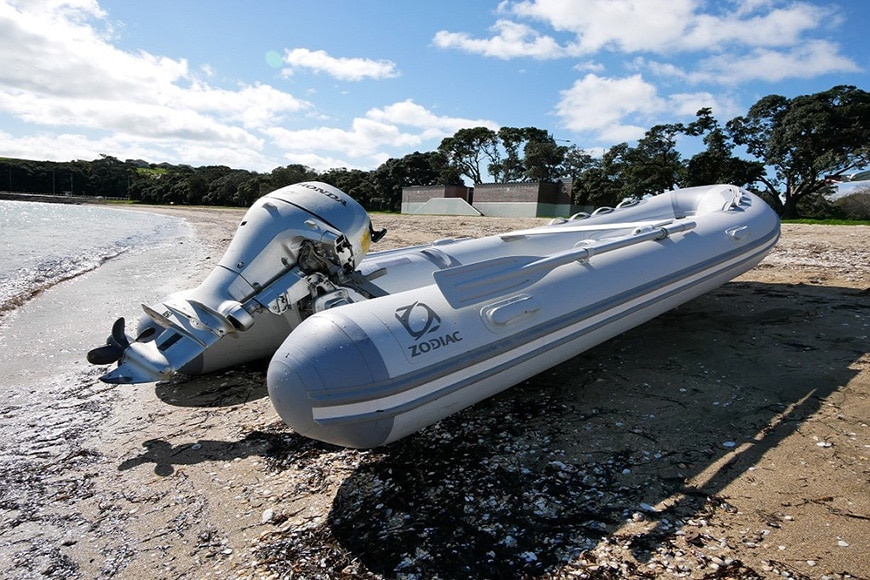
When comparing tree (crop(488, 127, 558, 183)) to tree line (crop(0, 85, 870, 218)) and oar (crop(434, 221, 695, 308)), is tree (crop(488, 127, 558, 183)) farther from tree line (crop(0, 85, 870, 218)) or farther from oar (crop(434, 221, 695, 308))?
oar (crop(434, 221, 695, 308))

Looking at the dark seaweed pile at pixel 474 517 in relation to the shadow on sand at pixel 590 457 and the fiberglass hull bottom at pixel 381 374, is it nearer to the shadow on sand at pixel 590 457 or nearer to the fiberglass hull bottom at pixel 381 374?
the shadow on sand at pixel 590 457

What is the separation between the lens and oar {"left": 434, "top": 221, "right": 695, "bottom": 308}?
105 inches

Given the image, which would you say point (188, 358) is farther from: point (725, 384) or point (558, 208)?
point (558, 208)

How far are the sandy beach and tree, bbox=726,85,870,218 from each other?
19.4 meters

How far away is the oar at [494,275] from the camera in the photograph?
8.77 ft

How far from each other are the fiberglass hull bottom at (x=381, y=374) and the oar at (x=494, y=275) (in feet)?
0.27

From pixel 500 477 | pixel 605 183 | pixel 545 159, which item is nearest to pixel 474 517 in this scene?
pixel 500 477

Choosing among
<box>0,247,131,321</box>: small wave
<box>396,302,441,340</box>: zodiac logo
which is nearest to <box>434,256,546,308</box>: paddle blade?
<box>396,302,441,340</box>: zodiac logo

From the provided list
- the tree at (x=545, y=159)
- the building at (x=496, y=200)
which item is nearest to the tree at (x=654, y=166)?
the building at (x=496, y=200)

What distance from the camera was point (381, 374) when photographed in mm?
2234

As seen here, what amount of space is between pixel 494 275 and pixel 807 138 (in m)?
22.5

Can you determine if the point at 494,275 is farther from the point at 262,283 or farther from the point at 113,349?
the point at 113,349

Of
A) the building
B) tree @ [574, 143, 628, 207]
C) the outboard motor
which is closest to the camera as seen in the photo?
the outboard motor

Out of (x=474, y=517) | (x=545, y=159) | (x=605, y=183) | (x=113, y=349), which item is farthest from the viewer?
(x=545, y=159)
